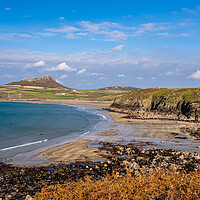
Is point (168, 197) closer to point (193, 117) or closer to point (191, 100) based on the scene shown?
point (193, 117)

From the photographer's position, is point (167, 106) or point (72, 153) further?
point (167, 106)

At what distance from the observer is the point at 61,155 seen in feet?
98.5

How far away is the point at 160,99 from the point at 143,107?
8.83m

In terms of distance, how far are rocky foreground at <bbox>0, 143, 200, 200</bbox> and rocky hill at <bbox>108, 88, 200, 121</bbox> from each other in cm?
4635

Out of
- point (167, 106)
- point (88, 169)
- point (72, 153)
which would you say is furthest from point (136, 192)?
point (167, 106)

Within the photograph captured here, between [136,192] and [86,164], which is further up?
[136,192]

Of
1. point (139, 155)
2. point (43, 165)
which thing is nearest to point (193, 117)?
point (139, 155)

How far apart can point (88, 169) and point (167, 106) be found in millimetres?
65286

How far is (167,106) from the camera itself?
81.6 m

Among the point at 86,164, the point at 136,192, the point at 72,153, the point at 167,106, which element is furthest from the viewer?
the point at 167,106

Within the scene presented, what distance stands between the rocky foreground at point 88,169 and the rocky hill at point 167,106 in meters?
46.3

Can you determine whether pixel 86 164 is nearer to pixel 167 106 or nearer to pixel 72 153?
pixel 72 153

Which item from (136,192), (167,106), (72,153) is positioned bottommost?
(72,153)

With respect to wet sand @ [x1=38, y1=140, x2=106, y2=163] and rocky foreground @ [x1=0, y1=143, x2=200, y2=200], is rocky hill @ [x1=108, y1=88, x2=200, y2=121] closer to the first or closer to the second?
rocky foreground @ [x1=0, y1=143, x2=200, y2=200]
